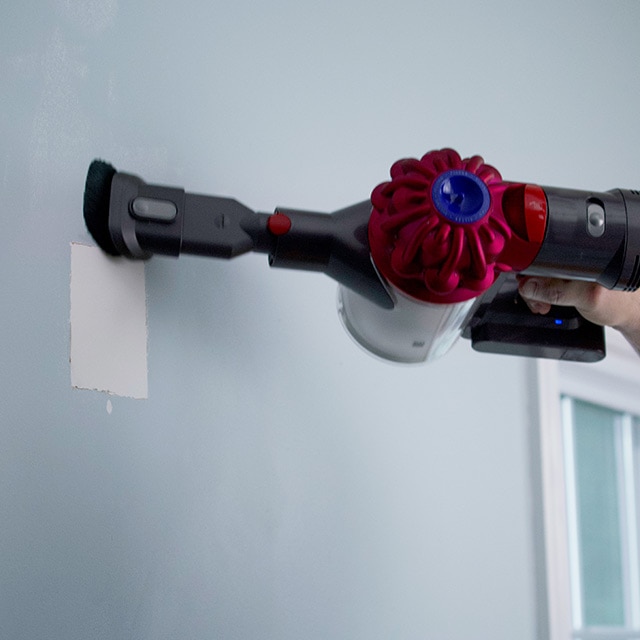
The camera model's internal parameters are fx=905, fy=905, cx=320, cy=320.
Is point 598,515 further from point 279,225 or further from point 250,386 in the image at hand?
point 279,225

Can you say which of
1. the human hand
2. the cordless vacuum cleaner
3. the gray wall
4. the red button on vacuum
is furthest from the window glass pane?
the red button on vacuum

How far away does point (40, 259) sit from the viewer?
0.73 m

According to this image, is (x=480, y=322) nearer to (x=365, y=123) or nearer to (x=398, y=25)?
(x=365, y=123)

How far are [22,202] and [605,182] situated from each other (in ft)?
3.06

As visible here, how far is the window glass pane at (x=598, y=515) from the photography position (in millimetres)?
1571

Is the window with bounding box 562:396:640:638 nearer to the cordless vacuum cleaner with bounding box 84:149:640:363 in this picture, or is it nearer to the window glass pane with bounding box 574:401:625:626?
the window glass pane with bounding box 574:401:625:626

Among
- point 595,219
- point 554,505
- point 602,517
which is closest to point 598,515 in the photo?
Result: point 602,517

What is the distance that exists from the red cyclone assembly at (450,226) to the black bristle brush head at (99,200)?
218mm

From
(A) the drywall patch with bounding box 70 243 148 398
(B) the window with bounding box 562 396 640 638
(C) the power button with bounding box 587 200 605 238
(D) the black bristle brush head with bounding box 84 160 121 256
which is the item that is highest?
(D) the black bristle brush head with bounding box 84 160 121 256

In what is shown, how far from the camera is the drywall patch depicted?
2.44 ft

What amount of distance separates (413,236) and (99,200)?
0.26m

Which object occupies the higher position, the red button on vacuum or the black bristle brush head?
the black bristle brush head

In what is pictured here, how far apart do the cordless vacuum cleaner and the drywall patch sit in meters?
0.02

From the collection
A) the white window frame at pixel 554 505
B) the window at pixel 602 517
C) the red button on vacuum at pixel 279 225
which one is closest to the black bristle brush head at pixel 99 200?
the red button on vacuum at pixel 279 225
